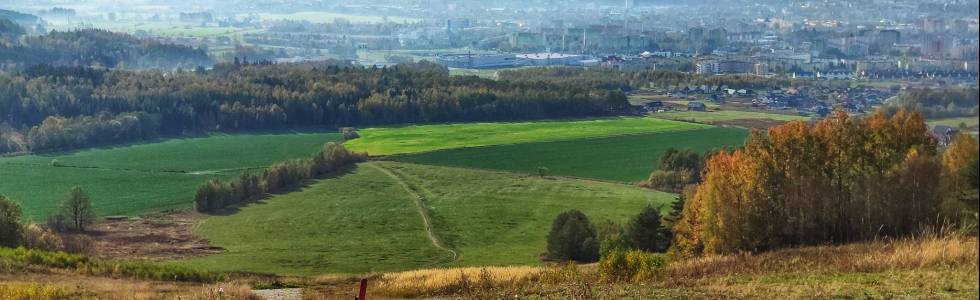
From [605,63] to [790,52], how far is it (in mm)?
19687

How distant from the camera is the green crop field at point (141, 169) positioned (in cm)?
3675

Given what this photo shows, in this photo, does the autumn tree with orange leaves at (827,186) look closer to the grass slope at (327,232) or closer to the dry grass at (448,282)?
the dry grass at (448,282)

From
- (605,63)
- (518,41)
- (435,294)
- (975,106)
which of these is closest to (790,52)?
(605,63)

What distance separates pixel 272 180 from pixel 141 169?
772 cm

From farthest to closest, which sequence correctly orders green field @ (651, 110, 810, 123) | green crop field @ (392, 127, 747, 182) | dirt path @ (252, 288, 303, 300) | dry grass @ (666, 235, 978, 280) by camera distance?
green field @ (651, 110, 810, 123)
green crop field @ (392, 127, 747, 182)
dirt path @ (252, 288, 303, 300)
dry grass @ (666, 235, 978, 280)

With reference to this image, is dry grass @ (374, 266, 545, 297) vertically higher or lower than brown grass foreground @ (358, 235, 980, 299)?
lower

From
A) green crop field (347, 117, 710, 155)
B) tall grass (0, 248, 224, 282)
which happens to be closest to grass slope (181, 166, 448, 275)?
tall grass (0, 248, 224, 282)

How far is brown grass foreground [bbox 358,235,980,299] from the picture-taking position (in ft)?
36.3

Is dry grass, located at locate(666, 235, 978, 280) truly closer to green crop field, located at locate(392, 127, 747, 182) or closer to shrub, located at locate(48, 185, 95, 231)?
shrub, located at locate(48, 185, 95, 231)

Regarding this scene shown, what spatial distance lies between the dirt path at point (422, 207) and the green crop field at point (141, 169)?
6.31 meters

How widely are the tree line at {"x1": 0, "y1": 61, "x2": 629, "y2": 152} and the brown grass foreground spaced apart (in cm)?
4103

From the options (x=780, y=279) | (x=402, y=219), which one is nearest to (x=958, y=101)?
(x=780, y=279)

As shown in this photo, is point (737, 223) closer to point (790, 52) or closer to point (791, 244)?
point (791, 244)

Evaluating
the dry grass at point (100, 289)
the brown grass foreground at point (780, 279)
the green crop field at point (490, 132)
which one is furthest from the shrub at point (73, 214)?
the brown grass foreground at point (780, 279)
